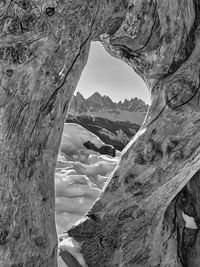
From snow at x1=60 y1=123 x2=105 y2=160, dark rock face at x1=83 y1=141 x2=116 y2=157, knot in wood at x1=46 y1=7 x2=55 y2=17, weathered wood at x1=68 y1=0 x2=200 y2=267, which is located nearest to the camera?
knot in wood at x1=46 y1=7 x2=55 y2=17

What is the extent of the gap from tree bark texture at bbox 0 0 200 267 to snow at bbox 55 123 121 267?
619 mm

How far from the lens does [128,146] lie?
335 cm

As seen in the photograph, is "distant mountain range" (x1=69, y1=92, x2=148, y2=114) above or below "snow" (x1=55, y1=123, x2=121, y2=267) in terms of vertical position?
above

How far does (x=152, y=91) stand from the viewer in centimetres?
344

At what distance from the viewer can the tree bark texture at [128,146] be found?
2.34m

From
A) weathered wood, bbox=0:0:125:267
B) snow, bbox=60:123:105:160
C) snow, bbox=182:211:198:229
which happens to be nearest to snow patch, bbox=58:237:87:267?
weathered wood, bbox=0:0:125:267

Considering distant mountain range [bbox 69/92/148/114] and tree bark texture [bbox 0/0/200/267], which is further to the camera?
distant mountain range [bbox 69/92/148/114]

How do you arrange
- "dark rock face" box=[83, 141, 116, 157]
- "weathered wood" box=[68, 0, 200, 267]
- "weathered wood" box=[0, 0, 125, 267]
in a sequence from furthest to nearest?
1. "dark rock face" box=[83, 141, 116, 157]
2. "weathered wood" box=[68, 0, 200, 267]
3. "weathered wood" box=[0, 0, 125, 267]

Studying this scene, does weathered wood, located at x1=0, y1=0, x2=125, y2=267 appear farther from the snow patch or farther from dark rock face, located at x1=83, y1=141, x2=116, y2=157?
dark rock face, located at x1=83, y1=141, x2=116, y2=157

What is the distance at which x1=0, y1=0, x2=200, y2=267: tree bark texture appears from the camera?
7.69 ft

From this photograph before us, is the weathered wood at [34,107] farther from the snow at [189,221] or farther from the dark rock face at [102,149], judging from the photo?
the dark rock face at [102,149]

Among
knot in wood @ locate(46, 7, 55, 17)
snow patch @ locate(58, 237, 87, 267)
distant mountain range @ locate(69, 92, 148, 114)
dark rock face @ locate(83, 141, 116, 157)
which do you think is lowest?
snow patch @ locate(58, 237, 87, 267)

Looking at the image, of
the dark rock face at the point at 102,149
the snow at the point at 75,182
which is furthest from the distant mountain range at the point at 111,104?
the snow at the point at 75,182

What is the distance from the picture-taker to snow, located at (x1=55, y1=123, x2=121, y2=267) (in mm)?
4926
